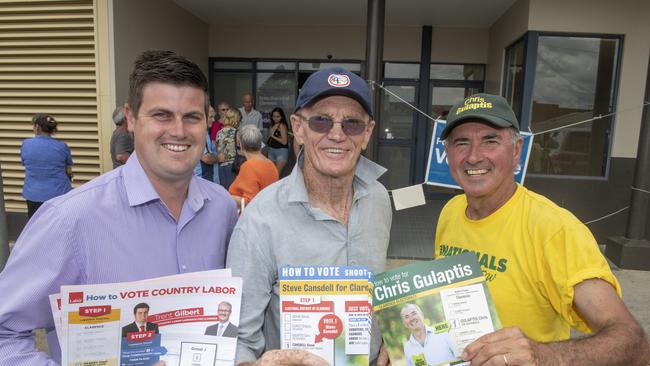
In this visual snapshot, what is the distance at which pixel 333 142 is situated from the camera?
1.88 meters

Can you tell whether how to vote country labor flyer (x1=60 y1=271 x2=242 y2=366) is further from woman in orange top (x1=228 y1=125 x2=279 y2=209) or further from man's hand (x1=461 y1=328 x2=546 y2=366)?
woman in orange top (x1=228 y1=125 x2=279 y2=209)

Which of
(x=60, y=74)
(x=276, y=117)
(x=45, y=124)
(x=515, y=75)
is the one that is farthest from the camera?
(x=276, y=117)

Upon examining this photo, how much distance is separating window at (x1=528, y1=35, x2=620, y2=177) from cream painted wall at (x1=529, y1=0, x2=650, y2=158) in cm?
17

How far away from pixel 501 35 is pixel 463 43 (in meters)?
1.42

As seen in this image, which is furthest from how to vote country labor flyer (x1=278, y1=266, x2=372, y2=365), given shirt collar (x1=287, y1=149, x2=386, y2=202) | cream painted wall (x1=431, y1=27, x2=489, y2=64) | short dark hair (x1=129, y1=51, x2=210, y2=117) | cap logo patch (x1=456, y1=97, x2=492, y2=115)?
cream painted wall (x1=431, y1=27, x2=489, y2=64)

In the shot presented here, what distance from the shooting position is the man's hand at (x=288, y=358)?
152cm

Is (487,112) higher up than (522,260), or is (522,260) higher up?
(487,112)

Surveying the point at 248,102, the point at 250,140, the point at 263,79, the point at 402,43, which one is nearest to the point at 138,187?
the point at 250,140

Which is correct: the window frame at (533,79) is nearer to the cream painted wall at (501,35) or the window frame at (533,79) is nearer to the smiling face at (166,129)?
the cream painted wall at (501,35)

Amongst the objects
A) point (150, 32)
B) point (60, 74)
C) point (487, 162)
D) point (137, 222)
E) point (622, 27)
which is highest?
point (622, 27)

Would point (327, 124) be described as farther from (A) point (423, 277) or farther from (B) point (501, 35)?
(B) point (501, 35)

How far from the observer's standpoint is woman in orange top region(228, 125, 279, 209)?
4984mm

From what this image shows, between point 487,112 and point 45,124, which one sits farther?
point 45,124

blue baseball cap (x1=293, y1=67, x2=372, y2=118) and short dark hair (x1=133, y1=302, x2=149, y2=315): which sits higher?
blue baseball cap (x1=293, y1=67, x2=372, y2=118)
